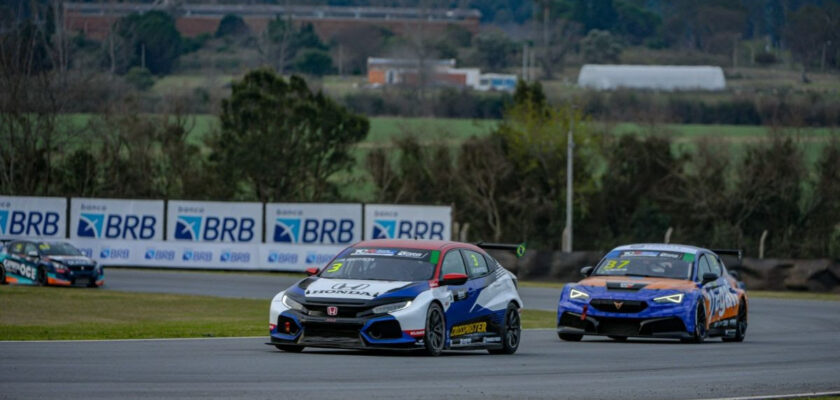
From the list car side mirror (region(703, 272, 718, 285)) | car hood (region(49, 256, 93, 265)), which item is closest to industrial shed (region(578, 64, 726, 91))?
car hood (region(49, 256, 93, 265))

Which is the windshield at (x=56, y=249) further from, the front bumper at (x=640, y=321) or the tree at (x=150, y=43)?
the tree at (x=150, y=43)

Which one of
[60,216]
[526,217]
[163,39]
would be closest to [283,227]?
[60,216]

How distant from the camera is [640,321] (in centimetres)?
2048

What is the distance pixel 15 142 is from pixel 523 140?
2302cm

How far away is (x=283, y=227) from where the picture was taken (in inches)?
1898

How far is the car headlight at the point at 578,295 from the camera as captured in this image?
20.7 meters

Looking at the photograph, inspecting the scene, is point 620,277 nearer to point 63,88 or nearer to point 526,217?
point 526,217

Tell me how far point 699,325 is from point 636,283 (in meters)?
1.23

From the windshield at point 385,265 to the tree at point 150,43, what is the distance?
4744 inches

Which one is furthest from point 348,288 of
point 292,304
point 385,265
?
point 385,265

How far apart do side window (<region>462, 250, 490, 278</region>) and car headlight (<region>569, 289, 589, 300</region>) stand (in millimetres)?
2502

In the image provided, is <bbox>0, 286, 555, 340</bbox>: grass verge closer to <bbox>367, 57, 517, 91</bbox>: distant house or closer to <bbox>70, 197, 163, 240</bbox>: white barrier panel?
<bbox>70, 197, 163, 240</bbox>: white barrier panel

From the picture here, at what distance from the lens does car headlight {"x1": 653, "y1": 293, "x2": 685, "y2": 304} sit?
67.5 ft

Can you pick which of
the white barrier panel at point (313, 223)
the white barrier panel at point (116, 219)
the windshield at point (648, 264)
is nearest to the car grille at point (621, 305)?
the windshield at point (648, 264)
